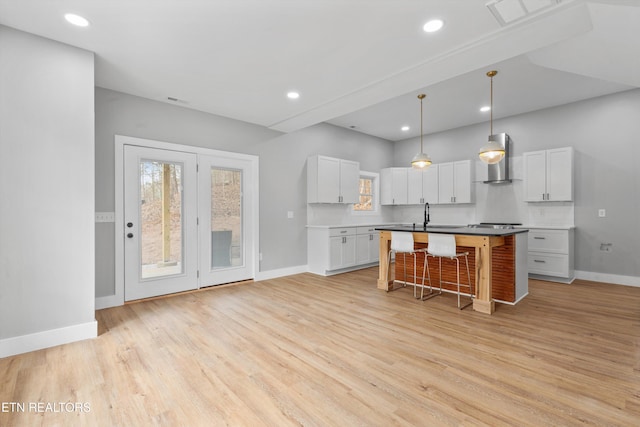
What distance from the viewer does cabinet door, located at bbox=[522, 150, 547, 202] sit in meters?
5.11

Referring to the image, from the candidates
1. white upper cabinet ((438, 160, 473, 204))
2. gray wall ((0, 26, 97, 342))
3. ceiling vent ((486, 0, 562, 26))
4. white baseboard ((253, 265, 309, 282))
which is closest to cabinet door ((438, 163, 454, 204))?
white upper cabinet ((438, 160, 473, 204))

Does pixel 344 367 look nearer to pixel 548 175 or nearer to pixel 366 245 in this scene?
pixel 366 245

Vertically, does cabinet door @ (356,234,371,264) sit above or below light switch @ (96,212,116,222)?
below

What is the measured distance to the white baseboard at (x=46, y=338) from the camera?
246cm

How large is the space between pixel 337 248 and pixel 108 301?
356 cm

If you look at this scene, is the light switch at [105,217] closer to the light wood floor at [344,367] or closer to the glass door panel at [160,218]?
the glass door panel at [160,218]

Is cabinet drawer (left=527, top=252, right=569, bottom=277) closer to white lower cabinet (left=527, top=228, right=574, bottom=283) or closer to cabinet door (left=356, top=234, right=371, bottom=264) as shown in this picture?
white lower cabinet (left=527, top=228, right=574, bottom=283)

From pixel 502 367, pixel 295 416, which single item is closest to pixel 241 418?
pixel 295 416

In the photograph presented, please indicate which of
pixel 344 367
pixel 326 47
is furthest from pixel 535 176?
pixel 344 367

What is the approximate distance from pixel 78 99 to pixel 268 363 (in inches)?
119

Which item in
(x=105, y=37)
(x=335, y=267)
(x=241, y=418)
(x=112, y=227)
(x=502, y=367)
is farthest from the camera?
(x=335, y=267)

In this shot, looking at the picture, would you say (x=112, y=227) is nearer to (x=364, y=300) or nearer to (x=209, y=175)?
(x=209, y=175)

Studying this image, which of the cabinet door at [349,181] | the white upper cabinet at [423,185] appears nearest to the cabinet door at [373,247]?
the cabinet door at [349,181]

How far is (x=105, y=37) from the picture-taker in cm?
264
